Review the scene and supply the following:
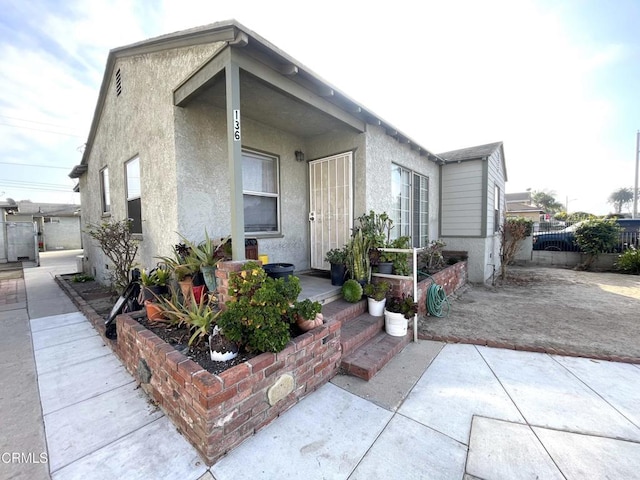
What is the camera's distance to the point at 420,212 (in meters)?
7.17

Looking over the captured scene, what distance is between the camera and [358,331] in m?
3.31

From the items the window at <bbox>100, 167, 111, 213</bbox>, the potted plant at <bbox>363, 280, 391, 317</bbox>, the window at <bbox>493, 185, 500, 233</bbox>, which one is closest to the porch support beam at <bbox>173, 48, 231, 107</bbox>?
the potted plant at <bbox>363, 280, 391, 317</bbox>

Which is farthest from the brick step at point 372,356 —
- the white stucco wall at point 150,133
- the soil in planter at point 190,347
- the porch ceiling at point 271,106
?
the porch ceiling at point 271,106

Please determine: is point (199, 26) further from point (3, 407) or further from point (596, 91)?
point (596, 91)

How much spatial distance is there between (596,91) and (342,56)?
8362 millimetres

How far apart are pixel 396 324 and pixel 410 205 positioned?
3.99 m

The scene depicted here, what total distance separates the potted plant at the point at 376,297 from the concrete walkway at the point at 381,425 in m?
0.77

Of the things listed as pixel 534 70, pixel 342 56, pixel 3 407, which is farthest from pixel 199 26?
pixel 534 70

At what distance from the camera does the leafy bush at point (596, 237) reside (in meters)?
9.13

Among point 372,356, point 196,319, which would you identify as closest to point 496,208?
point 372,356

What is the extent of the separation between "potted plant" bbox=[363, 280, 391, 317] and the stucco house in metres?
1.51

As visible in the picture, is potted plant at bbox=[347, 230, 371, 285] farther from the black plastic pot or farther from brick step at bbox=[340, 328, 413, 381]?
brick step at bbox=[340, 328, 413, 381]

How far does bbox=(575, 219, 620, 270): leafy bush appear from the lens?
913 cm

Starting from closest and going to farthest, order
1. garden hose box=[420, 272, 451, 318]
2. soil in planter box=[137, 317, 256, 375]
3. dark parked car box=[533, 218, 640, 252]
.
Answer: soil in planter box=[137, 317, 256, 375] → garden hose box=[420, 272, 451, 318] → dark parked car box=[533, 218, 640, 252]
